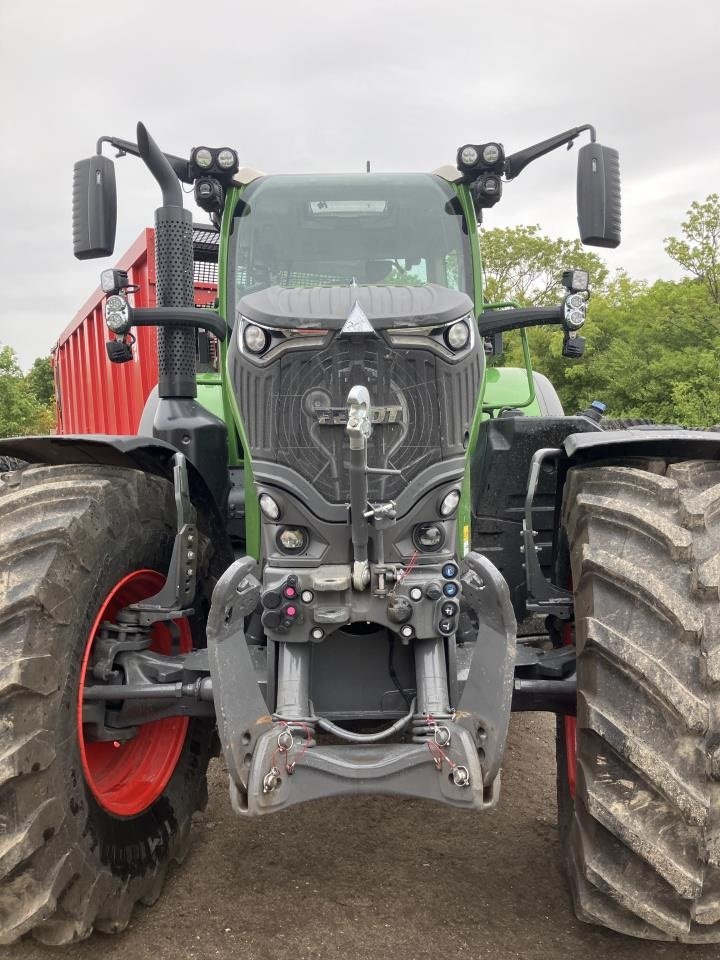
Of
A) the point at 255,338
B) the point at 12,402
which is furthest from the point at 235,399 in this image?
the point at 12,402

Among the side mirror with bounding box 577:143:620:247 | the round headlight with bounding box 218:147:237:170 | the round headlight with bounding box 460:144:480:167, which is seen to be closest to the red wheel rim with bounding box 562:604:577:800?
the side mirror with bounding box 577:143:620:247

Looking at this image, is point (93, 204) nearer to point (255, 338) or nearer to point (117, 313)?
point (117, 313)

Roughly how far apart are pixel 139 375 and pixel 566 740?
510cm

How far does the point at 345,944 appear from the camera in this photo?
2.91m

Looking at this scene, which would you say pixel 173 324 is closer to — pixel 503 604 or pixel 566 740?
pixel 503 604

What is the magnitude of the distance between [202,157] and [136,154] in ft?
0.95

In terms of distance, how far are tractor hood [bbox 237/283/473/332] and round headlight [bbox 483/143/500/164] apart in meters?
1.32

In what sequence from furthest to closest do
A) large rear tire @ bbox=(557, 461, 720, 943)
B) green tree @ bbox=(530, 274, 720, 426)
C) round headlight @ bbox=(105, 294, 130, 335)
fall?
green tree @ bbox=(530, 274, 720, 426) < round headlight @ bbox=(105, 294, 130, 335) < large rear tire @ bbox=(557, 461, 720, 943)

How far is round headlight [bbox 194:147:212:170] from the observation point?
397cm

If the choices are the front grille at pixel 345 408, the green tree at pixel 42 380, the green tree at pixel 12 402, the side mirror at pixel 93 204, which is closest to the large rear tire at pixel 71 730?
the front grille at pixel 345 408

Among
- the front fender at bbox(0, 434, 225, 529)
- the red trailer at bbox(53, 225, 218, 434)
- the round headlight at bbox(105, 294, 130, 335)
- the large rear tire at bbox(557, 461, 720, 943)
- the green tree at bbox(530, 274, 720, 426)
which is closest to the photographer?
the large rear tire at bbox(557, 461, 720, 943)

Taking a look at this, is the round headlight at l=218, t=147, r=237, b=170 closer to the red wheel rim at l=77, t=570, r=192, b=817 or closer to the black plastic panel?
the black plastic panel

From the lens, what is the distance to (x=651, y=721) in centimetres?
245

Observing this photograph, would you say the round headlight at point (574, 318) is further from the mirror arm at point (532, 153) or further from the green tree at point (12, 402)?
the green tree at point (12, 402)
